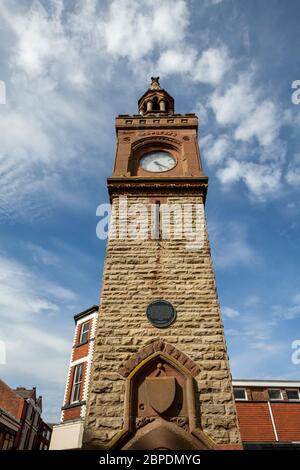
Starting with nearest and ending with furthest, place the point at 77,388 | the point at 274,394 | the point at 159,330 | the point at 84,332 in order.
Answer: the point at 159,330 → the point at 274,394 → the point at 77,388 → the point at 84,332

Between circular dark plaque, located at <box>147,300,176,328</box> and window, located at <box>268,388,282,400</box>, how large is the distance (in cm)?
1432

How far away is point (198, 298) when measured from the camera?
24.2 feet

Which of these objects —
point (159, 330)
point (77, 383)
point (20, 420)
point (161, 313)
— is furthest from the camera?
point (20, 420)

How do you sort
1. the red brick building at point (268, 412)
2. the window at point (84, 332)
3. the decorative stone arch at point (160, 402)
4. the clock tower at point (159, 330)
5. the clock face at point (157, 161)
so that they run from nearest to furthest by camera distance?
the decorative stone arch at point (160, 402)
the clock tower at point (159, 330)
the clock face at point (157, 161)
the red brick building at point (268, 412)
the window at point (84, 332)

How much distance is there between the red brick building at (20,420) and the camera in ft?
75.2

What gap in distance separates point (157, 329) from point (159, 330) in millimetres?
52

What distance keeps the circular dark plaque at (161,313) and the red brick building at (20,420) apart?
20.7 meters

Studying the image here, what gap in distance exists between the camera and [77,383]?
18172 millimetres

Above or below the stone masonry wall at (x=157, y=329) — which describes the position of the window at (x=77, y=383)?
above

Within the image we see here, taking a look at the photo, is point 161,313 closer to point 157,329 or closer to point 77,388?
point 157,329

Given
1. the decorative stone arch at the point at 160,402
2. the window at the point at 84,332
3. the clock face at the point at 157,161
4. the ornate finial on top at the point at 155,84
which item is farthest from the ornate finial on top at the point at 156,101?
the window at the point at 84,332

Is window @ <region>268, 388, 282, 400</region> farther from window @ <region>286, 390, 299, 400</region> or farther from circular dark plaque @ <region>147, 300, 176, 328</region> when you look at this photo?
circular dark plaque @ <region>147, 300, 176, 328</region>

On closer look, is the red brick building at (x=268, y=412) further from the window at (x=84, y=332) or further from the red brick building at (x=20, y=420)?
the red brick building at (x=20, y=420)

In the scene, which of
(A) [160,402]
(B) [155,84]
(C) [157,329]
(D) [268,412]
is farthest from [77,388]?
(B) [155,84]
